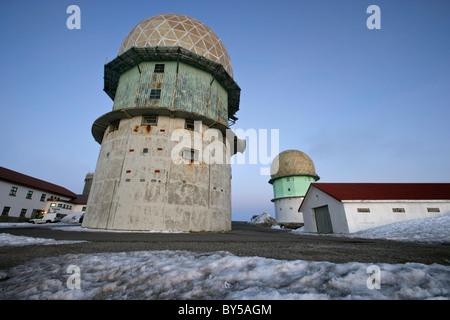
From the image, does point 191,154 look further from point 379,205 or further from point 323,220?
point 379,205

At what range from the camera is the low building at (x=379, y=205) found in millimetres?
13336

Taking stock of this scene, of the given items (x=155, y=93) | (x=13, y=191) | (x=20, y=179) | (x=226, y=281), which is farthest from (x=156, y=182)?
(x=20, y=179)

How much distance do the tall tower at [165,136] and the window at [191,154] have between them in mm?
78

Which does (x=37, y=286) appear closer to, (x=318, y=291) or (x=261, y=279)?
(x=261, y=279)

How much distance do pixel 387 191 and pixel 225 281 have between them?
736 inches

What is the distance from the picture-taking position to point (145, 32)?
16609mm

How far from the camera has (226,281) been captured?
2033 mm

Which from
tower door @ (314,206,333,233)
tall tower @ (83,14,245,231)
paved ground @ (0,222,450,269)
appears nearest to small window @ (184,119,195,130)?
tall tower @ (83,14,245,231)

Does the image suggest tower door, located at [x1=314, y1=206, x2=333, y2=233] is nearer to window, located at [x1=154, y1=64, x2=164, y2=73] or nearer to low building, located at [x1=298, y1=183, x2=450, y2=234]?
low building, located at [x1=298, y1=183, x2=450, y2=234]

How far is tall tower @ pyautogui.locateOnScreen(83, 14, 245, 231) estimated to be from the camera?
1250 centimetres

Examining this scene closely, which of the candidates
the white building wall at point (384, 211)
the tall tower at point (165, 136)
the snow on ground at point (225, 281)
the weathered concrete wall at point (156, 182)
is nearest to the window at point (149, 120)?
the tall tower at point (165, 136)
